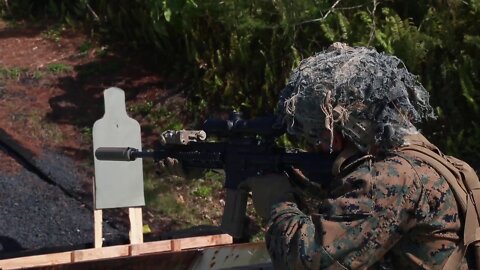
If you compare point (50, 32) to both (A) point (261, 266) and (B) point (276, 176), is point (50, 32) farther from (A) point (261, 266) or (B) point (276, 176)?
(B) point (276, 176)

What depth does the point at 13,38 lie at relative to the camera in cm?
1126

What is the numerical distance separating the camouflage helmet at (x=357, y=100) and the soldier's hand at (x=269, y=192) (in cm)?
31

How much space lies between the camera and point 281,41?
8469 millimetres

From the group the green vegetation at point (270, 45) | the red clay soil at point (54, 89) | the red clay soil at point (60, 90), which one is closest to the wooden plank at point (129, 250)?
the red clay soil at point (60, 90)

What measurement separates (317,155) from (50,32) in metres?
8.97

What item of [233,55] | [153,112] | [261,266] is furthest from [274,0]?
[261,266]

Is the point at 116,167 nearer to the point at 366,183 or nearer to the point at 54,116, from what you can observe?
the point at 54,116

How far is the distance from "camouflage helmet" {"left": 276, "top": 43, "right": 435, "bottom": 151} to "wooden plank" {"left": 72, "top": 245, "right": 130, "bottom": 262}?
2.93m

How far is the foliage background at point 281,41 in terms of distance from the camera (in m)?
7.28

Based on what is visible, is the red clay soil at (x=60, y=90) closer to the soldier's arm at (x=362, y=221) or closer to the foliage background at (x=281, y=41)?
the foliage background at (x=281, y=41)

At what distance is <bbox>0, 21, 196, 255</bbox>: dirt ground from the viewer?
7.25 meters

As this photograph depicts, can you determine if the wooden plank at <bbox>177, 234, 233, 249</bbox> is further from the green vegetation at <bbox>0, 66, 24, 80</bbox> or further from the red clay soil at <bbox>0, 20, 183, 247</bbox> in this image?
the green vegetation at <bbox>0, 66, 24, 80</bbox>

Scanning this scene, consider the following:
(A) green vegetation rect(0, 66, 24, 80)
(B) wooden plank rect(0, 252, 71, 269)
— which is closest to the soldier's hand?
(B) wooden plank rect(0, 252, 71, 269)

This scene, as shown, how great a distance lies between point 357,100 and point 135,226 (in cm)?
397
